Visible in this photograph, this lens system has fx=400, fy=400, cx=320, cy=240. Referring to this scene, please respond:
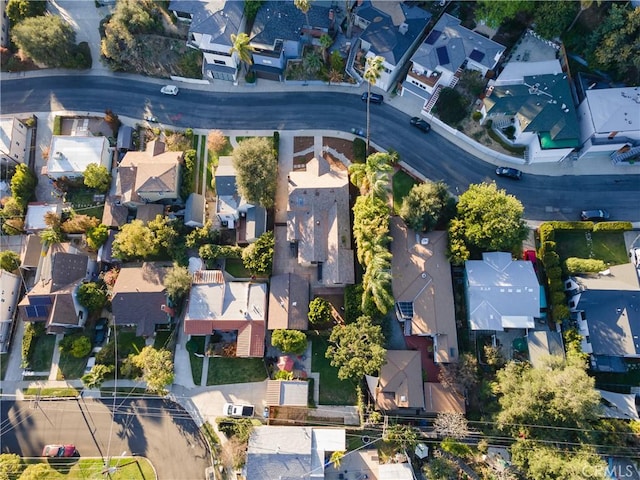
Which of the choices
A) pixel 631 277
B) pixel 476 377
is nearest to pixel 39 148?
pixel 476 377

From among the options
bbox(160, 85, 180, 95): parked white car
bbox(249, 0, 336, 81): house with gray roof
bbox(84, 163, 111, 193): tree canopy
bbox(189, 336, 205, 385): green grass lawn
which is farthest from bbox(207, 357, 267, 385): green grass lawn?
bbox(249, 0, 336, 81): house with gray roof

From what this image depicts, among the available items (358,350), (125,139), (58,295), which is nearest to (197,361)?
(58,295)

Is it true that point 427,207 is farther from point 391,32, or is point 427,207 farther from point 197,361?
point 197,361

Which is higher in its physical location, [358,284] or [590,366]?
[358,284]

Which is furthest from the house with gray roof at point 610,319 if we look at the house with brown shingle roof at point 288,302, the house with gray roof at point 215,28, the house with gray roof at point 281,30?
the house with gray roof at point 215,28

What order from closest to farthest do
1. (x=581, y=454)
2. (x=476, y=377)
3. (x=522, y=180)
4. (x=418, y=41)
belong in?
(x=581, y=454) < (x=476, y=377) < (x=522, y=180) < (x=418, y=41)

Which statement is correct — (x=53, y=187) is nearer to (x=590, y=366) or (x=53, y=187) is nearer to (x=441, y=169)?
(x=441, y=169)

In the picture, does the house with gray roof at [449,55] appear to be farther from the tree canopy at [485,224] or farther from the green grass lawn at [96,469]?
the green grass lawn at [96,469]

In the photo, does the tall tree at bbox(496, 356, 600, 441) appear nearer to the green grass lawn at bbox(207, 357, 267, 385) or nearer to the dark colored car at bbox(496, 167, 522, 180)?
the dark colored car at bbox(496, 167, 522, 180)

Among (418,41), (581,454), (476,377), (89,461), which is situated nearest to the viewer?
(581,454)
